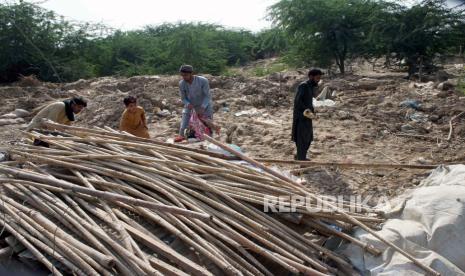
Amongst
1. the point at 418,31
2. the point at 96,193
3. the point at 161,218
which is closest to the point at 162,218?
the point at 161,218

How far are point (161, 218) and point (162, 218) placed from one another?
1 cm

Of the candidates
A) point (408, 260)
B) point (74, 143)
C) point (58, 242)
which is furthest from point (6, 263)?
point (408, 260)

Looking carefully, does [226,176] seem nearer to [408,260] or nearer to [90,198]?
[90,198]

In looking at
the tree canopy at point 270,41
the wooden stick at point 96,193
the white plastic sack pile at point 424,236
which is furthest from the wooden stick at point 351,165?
the tree canopy at point 270,41

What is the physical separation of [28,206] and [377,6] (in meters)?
13.3

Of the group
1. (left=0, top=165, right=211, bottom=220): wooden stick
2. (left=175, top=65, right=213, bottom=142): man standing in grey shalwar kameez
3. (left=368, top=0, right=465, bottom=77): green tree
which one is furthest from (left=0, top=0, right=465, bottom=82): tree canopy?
(left=0, top=165, right=211, bottom=220): wooden stick

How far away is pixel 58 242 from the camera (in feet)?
8.07

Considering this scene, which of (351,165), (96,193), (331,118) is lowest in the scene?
(331,118)

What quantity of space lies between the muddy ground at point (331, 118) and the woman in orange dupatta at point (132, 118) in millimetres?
1251

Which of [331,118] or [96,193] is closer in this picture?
[96,193]

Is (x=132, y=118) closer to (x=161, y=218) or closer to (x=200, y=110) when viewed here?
(x=200, y=110)

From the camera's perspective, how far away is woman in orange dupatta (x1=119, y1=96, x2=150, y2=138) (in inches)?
207

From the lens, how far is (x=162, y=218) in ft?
8.88

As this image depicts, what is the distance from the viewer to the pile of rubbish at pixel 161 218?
7.96ft
